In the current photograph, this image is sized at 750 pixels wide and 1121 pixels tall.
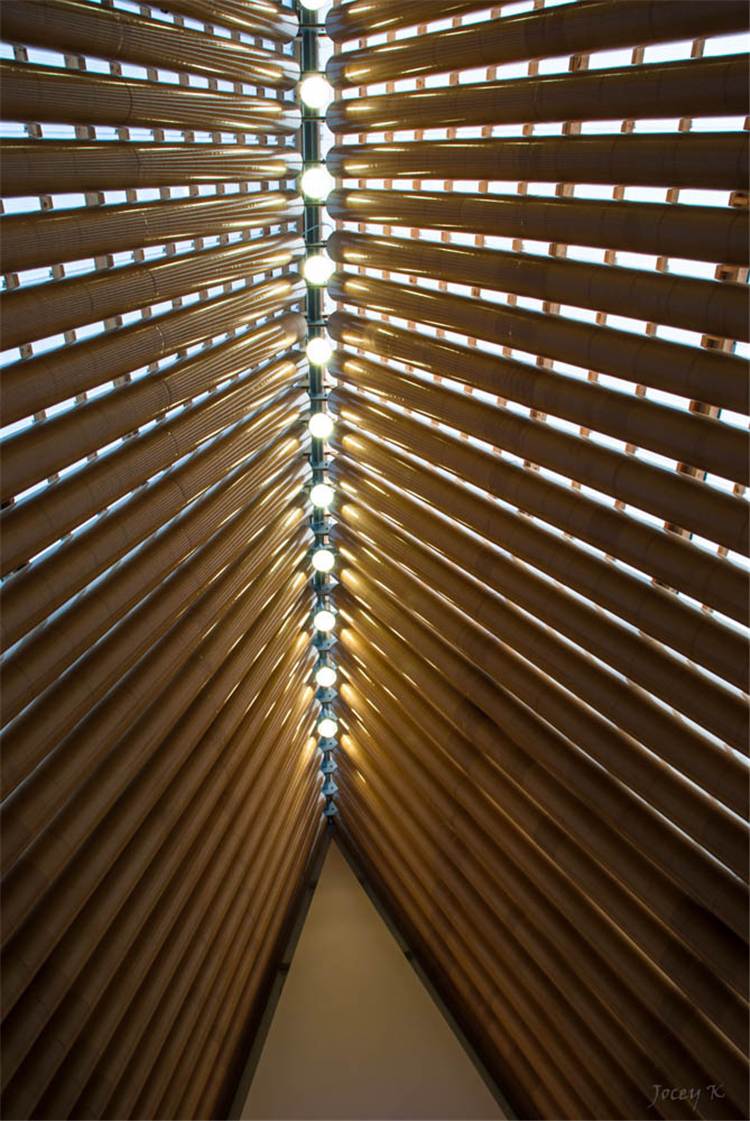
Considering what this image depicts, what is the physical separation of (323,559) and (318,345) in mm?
3422

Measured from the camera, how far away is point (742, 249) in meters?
6.86

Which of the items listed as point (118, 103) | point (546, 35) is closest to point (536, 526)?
point (546, 35)

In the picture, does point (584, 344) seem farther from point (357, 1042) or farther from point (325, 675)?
point (357, 1042)

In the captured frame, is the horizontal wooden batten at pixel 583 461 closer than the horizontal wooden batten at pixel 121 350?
Yes

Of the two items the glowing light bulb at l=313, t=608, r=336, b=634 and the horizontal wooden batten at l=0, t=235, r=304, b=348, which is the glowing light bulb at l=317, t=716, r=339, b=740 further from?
the horizontal wooden batten at l=0, t=235, r=304, b=348

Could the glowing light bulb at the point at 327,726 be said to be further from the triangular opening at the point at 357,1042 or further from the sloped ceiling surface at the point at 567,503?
the triangular opening at the point at 357,1042

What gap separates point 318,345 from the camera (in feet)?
42.7

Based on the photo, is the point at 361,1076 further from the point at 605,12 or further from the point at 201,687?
the point at 605,12

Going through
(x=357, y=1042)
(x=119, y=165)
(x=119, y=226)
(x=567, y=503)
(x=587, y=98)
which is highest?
(x=587, y=98)

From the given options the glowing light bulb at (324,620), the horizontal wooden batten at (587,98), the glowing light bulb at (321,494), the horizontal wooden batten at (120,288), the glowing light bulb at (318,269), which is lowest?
the glowing light bulb at (324,620)

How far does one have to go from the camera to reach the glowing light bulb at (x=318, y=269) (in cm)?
1248

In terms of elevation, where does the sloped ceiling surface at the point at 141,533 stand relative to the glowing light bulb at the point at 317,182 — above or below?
below

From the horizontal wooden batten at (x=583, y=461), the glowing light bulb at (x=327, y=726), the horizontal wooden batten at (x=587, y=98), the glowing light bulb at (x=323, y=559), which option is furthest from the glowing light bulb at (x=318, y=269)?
the glowing light bulb at (x=327, y=726)

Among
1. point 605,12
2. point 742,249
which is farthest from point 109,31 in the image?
point 742,249
